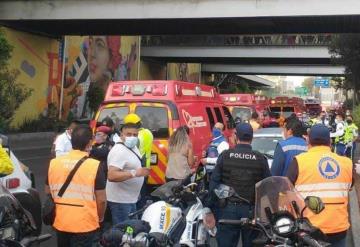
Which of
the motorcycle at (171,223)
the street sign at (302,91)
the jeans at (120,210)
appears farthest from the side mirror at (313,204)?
the street sign at (302,91)

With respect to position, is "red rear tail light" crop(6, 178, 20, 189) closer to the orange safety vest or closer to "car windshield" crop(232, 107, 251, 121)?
the orange safety vest

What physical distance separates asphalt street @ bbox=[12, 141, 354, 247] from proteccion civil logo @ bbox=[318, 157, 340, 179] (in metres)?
3.26

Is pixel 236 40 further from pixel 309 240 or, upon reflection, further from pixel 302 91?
pixel 302 91

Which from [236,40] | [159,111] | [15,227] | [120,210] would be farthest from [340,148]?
[236,40]

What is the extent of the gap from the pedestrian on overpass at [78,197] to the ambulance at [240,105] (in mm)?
12817

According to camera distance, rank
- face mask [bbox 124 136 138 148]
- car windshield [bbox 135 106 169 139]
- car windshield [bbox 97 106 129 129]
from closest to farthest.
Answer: face mask [bbox 124 136 138 148]
car windshield [bbox 135 106 169 139]
car windshield [bbox 97 106 129 129]

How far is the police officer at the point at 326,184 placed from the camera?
4.75 m

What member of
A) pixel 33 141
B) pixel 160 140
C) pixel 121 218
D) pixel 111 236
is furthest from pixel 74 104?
pixel 111 236

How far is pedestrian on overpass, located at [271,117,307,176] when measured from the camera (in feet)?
20.1

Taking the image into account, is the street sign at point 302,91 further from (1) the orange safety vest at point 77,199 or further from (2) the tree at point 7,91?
(1) the orange safety vest at point 77,199

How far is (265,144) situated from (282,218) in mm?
6938

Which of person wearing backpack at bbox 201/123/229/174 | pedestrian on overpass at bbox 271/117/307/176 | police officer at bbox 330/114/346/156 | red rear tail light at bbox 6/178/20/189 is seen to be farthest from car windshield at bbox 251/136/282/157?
police officer at bbox 330/114/346/156

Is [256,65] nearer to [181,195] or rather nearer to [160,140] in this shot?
[160,140]

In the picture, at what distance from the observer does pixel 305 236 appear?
3.67m
